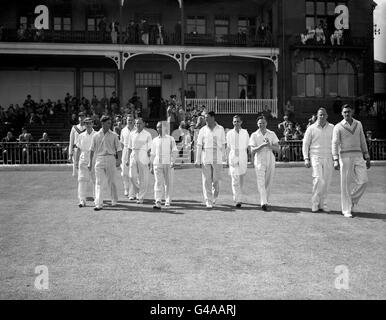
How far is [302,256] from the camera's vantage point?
584cm

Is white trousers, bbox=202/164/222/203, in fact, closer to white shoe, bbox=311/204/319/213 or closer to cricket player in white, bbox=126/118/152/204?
cricket player in white, bbox=126/118/152/204

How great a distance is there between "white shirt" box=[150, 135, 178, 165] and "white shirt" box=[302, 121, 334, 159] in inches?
107

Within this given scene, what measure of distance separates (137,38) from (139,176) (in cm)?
1870

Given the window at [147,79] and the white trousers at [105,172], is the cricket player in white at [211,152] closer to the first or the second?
the white trousers at [105,172]

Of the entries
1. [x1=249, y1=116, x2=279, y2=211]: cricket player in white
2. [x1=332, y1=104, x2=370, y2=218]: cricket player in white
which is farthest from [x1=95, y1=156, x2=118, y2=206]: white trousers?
[x1=332, y1=104, x2=370, y2=218]: cricket player in white

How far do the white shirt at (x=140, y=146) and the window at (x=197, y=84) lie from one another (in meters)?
20.4

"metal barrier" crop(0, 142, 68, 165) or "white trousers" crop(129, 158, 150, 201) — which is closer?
"white trousers" crop(129, 158, 150, 201)

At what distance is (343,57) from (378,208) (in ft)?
73.9

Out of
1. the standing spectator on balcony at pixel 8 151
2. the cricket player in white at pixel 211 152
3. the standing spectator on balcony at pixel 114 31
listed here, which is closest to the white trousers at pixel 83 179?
the cricket player in white at pixel 211 152

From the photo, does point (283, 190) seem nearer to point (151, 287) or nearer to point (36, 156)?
point (151, 287)

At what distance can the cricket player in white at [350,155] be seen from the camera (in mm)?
9047

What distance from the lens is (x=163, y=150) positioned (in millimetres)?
10367

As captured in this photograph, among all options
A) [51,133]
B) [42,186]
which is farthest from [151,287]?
[51,133]

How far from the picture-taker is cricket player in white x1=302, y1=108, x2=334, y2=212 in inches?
368
